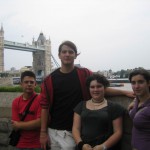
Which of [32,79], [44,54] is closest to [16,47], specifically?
[44,54]

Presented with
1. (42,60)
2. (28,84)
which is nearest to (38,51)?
(42,60)

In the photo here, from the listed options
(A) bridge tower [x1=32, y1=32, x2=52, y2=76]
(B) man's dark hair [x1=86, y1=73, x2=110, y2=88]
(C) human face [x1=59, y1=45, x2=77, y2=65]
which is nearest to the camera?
(B) man's dark hair [x1=86, y1=73, x2=110, y2=88]

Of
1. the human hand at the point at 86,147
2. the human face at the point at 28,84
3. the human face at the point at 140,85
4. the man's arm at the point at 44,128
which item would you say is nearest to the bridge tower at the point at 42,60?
the human face at the point at 28,84

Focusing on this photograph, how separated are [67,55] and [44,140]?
2.29ft

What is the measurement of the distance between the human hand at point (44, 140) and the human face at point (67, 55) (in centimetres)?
60

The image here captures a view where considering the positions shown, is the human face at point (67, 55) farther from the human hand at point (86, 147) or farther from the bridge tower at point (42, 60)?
the bridge tower at point (42, 60)

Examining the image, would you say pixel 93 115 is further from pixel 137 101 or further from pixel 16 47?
pixel 16 47

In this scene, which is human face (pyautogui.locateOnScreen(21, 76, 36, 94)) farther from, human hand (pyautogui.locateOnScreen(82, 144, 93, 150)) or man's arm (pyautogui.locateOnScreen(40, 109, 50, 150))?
human hand (pyautogui.locateOnScreen(82, 144, 93, 150))

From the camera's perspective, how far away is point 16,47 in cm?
6725

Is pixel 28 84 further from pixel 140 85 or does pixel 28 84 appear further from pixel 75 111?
pixel 140 85

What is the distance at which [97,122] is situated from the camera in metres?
2.08

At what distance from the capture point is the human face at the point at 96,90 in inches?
84.5

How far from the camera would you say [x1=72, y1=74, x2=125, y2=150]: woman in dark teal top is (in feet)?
6.81

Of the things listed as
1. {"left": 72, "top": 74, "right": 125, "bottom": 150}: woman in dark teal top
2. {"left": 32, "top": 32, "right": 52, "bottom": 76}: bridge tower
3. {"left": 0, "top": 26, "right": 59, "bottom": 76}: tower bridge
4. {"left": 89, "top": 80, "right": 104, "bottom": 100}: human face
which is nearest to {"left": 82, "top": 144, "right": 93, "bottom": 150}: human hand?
{"left": 72, "top": 74, "right": 125, "bottom": 150}: woman in dark teal top
